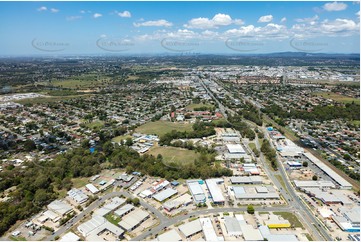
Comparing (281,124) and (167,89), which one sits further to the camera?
(167,89)

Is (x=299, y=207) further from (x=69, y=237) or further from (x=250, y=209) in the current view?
(x=69, y=237)

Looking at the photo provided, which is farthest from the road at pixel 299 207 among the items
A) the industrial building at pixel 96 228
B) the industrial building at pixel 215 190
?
the industrial building at pixel 96 228

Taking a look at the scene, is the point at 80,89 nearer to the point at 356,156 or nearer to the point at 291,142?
the point at 291,142

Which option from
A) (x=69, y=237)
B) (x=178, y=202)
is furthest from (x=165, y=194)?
(x=69, y=237)

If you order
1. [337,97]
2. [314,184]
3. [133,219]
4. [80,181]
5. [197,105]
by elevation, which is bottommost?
[80,181]

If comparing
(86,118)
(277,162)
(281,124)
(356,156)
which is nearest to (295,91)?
(281,124)

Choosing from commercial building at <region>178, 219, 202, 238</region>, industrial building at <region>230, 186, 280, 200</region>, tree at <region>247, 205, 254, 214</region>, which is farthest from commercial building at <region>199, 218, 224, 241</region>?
industrial building at <region>230, 186, 280, 200</region>
